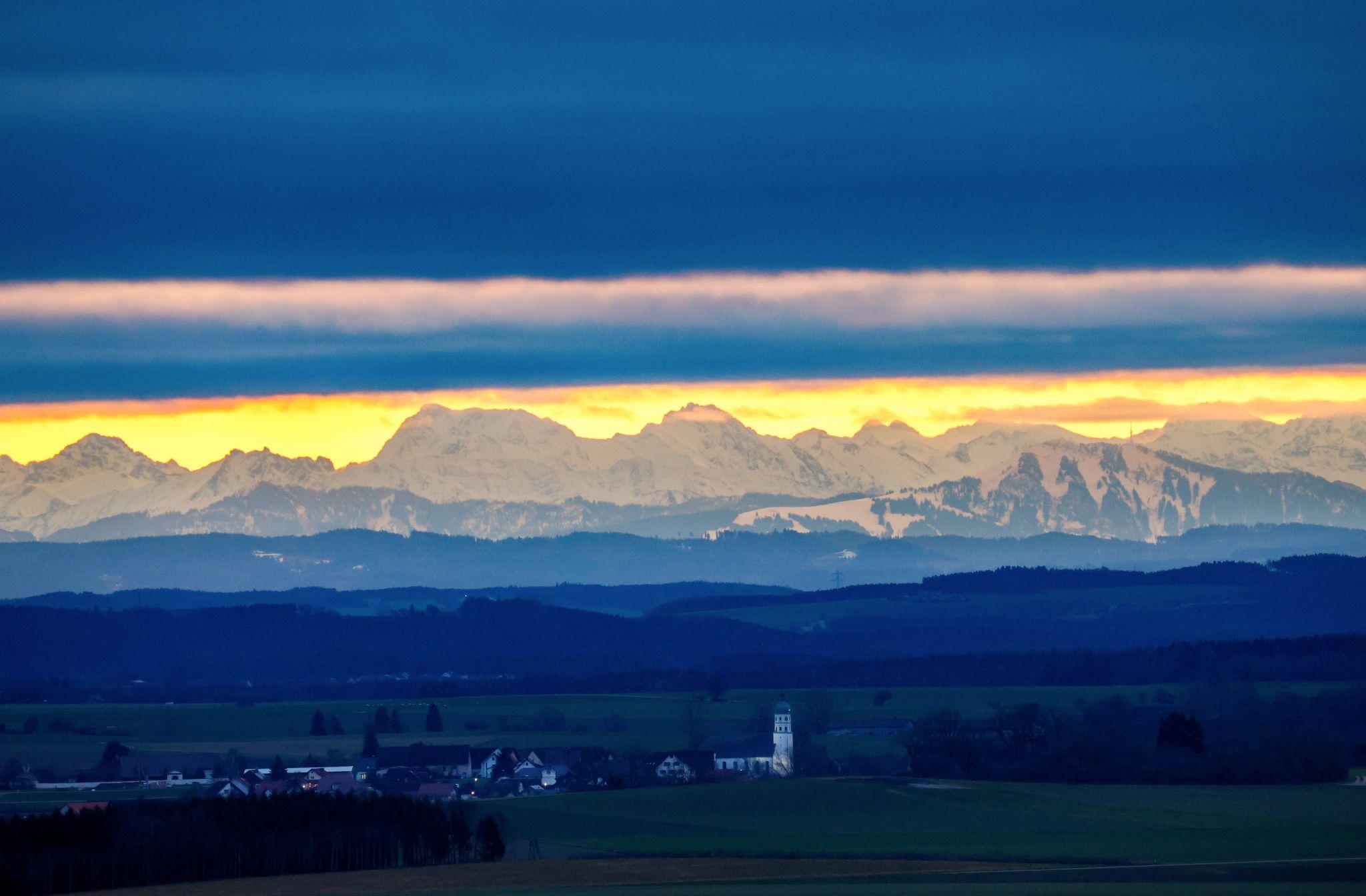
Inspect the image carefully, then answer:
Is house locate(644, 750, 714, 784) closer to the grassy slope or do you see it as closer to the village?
the village

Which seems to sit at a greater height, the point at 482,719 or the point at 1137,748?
the point at 482,719

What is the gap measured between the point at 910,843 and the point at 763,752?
54780mm

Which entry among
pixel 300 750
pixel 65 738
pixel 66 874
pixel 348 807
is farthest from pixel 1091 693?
pixel 66 874

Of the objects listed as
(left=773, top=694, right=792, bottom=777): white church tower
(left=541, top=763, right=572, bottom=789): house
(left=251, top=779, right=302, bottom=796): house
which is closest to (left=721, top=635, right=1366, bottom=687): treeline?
(left=773, top=694, right=792, bottom=777): white church tower

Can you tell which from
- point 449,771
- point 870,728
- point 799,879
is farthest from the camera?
point 870,728

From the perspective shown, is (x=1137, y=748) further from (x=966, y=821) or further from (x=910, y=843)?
(x=910, y=843)

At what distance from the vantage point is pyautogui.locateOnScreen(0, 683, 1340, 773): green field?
14125 cm

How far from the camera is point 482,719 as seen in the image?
16225cm

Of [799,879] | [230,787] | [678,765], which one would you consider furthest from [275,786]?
[799,879]

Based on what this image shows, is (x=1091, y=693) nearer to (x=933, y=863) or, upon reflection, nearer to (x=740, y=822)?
(x=740, y=822)

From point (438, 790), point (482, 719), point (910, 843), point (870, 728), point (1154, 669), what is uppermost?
point (1154, 669)

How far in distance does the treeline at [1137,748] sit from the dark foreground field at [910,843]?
3.14 m

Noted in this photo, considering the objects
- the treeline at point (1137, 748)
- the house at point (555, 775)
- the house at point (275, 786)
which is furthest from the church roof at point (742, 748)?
the house at point (275, 786)

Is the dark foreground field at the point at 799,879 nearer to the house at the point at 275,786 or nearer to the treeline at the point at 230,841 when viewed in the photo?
the treeline at the point at 230,841
